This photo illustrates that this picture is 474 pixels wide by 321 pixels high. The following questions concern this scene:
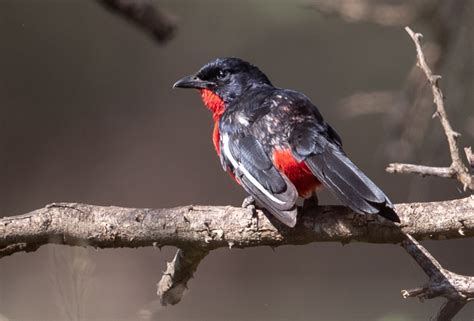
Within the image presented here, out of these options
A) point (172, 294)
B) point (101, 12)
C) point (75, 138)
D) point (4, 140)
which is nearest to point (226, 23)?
point (101, 12)

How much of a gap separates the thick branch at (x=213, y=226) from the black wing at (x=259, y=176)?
0.31 feet

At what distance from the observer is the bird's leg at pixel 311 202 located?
295cm

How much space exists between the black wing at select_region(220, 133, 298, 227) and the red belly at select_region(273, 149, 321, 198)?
0.04 metres

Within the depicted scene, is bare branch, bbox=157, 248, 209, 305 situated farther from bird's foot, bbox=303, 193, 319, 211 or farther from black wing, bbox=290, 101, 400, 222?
black wing, bbox=290, 101, 400, 222

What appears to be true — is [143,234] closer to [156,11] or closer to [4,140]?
[156,11]

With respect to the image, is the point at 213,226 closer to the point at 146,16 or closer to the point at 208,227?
the point at 208,227

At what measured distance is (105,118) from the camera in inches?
285

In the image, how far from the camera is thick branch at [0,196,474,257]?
2.74 metres

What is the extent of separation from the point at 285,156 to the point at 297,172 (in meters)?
0.07

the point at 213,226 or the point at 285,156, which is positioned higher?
the point at 285,156

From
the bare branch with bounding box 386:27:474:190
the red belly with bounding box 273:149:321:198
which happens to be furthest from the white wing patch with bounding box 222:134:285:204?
the bare branch with bounding box 386:27:474:190

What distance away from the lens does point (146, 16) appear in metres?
2.91

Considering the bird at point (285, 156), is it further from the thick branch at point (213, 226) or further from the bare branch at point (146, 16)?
the bare branch at point (146, 16)

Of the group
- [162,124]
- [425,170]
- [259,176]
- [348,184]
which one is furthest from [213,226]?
[162,124]
